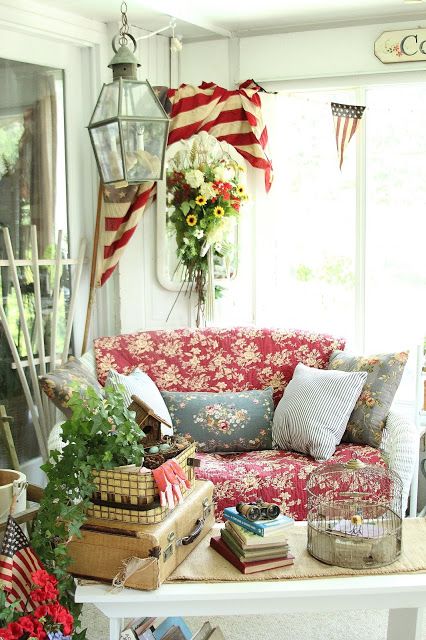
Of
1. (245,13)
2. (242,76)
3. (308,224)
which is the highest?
(245,13)

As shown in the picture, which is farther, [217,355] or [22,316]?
[217,355]

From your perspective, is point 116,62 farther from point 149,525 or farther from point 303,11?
point 149,525

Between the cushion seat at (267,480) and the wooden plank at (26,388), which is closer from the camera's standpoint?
the cushion seat at (267,480)

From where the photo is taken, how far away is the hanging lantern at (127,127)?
Result: 3.30 meters

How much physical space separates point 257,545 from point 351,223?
2.38 metres

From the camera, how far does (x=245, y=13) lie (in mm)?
3996

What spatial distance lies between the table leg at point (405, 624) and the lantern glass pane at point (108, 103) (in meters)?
2.14

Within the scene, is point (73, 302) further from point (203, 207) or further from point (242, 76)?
point (242, 76)

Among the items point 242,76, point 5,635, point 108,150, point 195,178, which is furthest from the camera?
point 242,76

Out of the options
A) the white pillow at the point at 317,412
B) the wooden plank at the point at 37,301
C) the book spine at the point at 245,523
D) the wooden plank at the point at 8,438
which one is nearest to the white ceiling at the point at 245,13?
the wooden plank at the point at 37,301

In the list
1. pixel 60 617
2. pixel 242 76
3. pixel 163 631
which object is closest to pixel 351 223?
pixel 242 76

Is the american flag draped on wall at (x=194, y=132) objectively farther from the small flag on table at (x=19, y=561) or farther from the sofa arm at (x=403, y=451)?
the small flag on table at (x=19, y=561)

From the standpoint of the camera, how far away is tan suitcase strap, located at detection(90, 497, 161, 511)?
2.18 meters

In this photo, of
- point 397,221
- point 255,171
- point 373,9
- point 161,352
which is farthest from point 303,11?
point 161,352
